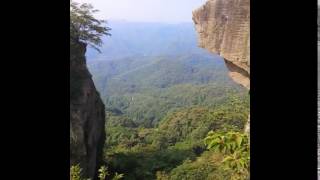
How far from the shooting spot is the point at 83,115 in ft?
31.4

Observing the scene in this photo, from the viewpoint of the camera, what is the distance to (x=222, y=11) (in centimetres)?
762

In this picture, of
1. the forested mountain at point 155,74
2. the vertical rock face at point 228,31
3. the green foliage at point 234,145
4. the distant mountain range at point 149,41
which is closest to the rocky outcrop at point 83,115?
the vertical rock face at point 228,31

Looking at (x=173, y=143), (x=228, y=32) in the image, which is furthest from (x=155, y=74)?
(x=228, y=32)

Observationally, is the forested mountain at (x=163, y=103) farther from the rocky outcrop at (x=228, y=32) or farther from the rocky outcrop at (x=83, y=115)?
the rocky outcrop at (x=228, y=32)

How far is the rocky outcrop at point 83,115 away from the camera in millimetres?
9264

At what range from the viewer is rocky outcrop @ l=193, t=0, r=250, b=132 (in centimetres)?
719

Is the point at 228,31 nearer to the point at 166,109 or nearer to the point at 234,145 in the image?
the point at 234,145

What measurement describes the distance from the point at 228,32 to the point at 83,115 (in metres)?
3.71

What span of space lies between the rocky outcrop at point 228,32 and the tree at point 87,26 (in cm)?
312

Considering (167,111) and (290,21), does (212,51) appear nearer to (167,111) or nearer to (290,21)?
(290,21)

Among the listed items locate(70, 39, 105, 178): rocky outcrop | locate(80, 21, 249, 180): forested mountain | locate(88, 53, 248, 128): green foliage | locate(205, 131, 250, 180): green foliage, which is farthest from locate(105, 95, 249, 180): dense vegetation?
locate(205, 131, 250, 180): green foliage

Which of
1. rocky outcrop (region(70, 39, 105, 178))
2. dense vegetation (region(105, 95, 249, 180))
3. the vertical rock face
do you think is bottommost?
dense vegetation (region(105, 95, 249, 180))

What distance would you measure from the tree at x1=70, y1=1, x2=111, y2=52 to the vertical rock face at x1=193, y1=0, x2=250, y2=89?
3104 mm

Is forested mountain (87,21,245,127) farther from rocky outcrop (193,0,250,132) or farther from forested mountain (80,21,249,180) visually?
rocky outcrop (193,0,250,132)
